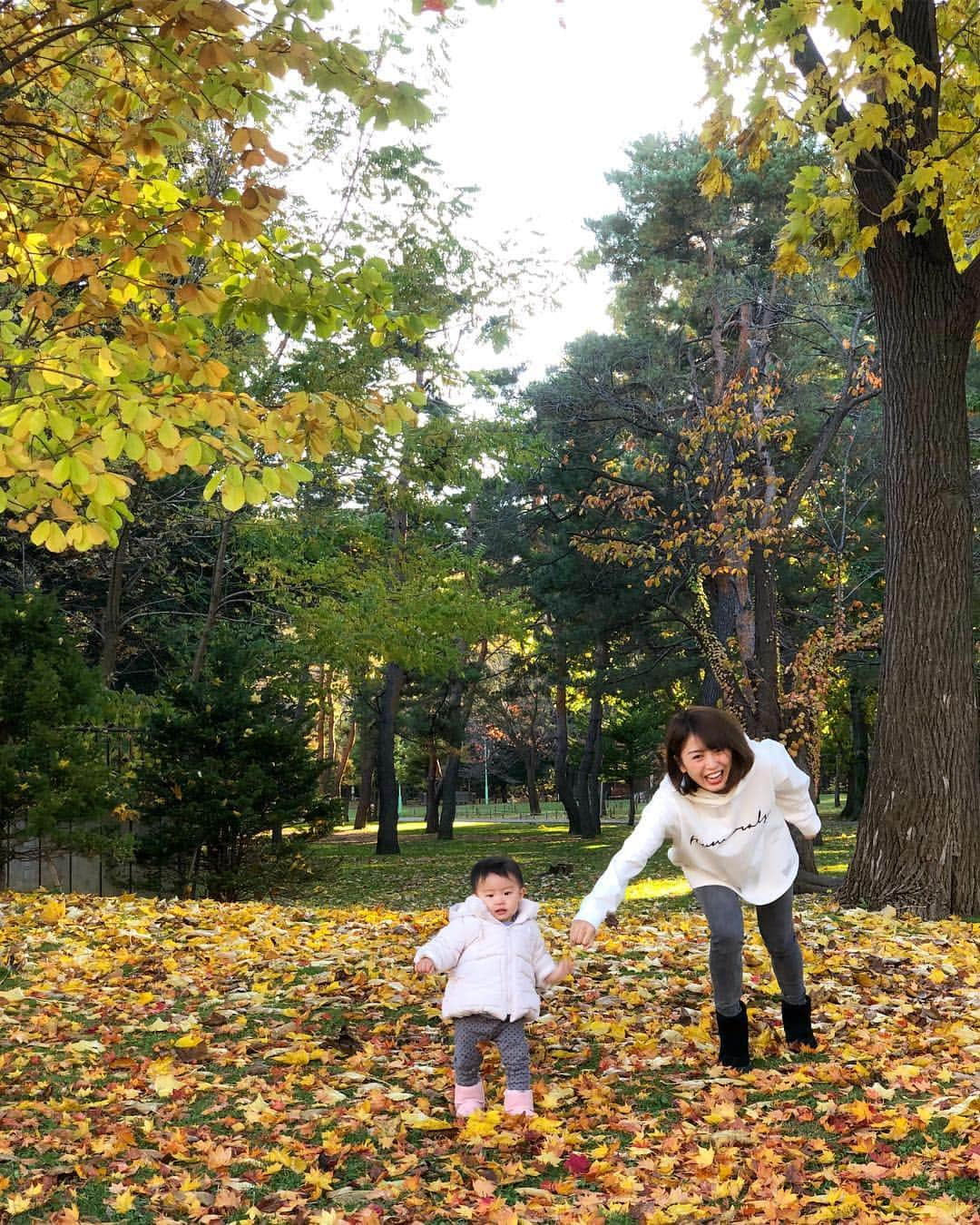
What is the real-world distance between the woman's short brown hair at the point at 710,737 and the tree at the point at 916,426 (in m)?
4.42

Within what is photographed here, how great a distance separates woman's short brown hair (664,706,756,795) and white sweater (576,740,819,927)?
50 millimetres

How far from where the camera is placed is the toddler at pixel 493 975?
12.9ft

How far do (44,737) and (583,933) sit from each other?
27.3 ft

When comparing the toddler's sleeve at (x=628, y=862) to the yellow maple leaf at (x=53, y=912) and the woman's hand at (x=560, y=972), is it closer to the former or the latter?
the woman's hand at (x=560, y=972)

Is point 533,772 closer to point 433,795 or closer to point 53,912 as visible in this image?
point 433,795

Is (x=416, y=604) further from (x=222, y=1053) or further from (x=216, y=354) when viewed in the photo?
(x=222, y=1053)

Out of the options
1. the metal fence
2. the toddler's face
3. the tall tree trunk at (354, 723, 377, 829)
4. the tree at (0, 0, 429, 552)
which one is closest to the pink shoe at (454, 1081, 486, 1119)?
the toddler's face

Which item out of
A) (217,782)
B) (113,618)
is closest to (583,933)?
(217,782)

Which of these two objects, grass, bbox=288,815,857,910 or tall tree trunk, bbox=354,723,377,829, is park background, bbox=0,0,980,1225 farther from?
tall tree trunk, bbox=354,723,377,829

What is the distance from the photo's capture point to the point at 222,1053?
4.77 meters

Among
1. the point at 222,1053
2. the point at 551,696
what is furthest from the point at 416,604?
the point at 551,696

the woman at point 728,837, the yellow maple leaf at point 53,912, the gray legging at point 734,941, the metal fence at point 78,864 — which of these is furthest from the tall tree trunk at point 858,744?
the woman at point 728,837

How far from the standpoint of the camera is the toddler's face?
13.3 feet

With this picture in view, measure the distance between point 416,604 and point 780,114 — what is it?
27.2 ft
